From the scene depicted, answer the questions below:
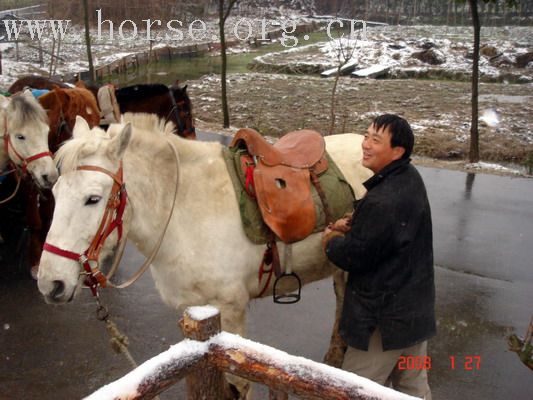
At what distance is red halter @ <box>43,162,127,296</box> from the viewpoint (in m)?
2.25

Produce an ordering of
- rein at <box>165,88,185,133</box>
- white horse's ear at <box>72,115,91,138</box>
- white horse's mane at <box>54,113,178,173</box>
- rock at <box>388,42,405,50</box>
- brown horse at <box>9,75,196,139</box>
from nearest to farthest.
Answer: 1. white horse's mane at <box>54,113,178,173</box>
2. white horse's ear at <box>72,115,91,138</box>
3. rein at <box>165,88,185,133</box>
4. brown horse at <box>9,75,196,139</box>
5. rock at <box>388,42,405,50</box>

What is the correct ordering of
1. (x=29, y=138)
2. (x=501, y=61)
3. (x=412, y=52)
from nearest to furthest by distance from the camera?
(x=29, y=138)
(x=501, y=61)
(x=412, y=52)

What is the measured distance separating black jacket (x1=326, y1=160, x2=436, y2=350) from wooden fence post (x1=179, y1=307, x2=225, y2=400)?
79 centimetres

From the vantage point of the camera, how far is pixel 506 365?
3832 mm

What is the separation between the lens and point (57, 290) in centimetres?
220

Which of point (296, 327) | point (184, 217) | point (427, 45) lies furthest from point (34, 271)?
point (427, 45)

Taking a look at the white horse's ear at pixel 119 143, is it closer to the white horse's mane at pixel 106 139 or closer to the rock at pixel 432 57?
the white horse's mane at pixel 106 139

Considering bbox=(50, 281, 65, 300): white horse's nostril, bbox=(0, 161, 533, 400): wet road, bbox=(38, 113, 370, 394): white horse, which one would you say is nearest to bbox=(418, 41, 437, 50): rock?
bbox=(0, 161, 533, 400): wet road

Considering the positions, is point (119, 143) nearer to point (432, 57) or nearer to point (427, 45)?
point (432, 57)

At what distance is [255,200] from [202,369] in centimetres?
121

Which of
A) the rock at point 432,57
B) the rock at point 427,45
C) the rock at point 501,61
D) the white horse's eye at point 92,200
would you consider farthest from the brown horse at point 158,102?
the rock at point 427,45

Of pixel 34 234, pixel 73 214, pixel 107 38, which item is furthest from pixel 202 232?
pixel 107 38

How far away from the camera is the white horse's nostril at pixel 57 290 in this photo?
219cm

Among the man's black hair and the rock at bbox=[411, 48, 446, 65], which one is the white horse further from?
the rock at bbox=[411, 48, 446, 65]
